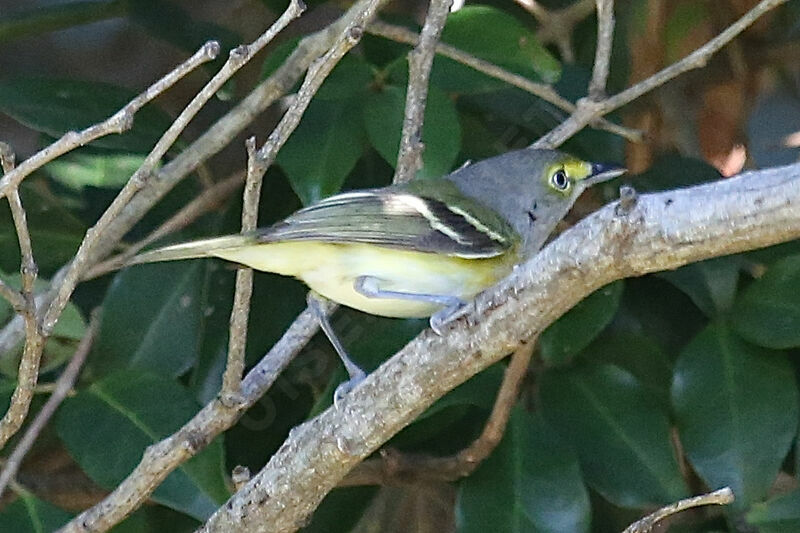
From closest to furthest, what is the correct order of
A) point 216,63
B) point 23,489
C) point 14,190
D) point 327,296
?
1. point 14,190
2. point 327,296
3. point 23,489
4. point 216,63

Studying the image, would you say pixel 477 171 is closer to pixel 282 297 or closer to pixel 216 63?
pixel 282 297

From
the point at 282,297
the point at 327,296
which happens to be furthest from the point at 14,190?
the point at 282,297

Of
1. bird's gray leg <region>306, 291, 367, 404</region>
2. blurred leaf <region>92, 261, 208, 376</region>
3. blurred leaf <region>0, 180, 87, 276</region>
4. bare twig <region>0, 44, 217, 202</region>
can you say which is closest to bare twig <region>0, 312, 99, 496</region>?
blurred leaf <region>92, 261, 208, 376</region>

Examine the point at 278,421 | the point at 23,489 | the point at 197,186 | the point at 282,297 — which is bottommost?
the point at 23,489

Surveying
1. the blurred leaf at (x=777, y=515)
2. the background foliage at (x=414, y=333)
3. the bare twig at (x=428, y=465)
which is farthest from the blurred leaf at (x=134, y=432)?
the blurred leaf at (x=777, y=515)

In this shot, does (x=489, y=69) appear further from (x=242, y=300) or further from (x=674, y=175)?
(x=242, y=300)

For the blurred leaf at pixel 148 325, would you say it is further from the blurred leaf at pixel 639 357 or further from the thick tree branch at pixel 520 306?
the blurred leaf at pixel 639 357
